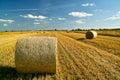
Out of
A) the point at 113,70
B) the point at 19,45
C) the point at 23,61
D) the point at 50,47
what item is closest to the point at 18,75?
the point at 23,61

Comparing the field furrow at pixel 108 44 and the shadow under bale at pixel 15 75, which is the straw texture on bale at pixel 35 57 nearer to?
the shadow under bale at pixel 15 75

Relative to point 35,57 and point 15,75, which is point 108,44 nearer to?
point 35,57

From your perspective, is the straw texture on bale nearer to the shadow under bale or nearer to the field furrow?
the shadow under bale

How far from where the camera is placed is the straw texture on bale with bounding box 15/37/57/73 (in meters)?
8.16

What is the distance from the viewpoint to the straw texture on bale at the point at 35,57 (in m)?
8.16

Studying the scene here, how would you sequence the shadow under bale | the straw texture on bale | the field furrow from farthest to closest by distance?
the field furrow
the straw texture on bale
the shadow under bale

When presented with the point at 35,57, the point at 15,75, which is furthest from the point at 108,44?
the point at 15,75

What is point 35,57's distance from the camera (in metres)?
8.20

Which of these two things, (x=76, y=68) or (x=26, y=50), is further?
(x=76, y=68)

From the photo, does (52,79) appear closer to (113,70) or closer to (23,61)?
(23,61)

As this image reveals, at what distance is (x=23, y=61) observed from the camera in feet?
26.7

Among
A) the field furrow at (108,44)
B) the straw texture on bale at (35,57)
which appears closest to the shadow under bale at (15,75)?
the straw texture on bale at (35,57)

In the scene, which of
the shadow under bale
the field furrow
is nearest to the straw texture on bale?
the shadow under bale

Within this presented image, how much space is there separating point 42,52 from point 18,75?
1373 mm
